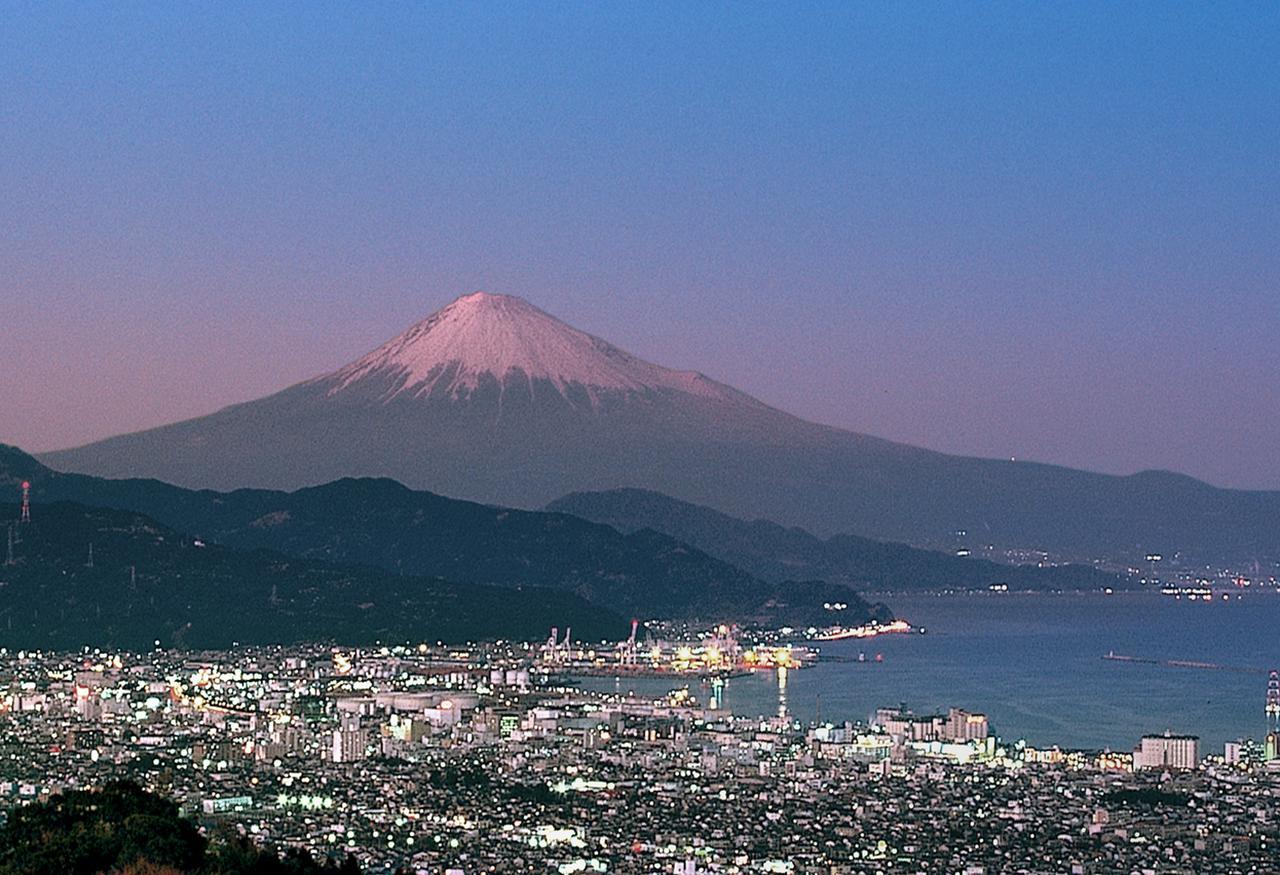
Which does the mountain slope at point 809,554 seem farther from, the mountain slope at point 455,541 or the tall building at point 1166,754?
the tall building at point 1166,754

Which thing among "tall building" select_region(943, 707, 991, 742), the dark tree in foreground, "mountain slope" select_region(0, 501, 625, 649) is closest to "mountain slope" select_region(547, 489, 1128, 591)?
"mountain slope" select_region(0, 501, 625, 649)

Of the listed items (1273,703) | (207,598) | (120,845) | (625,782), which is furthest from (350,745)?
(207,598)

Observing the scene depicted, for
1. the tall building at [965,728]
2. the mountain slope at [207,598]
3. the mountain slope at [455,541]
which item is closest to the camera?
the tall building at [965,728]

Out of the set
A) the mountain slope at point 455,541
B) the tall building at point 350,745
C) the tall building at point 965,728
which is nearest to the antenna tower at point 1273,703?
the tall building at point 965,728

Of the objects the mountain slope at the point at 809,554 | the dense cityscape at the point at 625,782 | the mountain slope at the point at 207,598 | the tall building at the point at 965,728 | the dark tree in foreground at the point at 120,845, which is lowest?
the dense cityscape at the point at 625,782

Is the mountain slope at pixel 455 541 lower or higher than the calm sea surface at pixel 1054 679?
higher

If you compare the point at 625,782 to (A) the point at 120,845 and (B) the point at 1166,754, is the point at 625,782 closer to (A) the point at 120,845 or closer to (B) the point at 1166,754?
(B) the point at 1166,754
